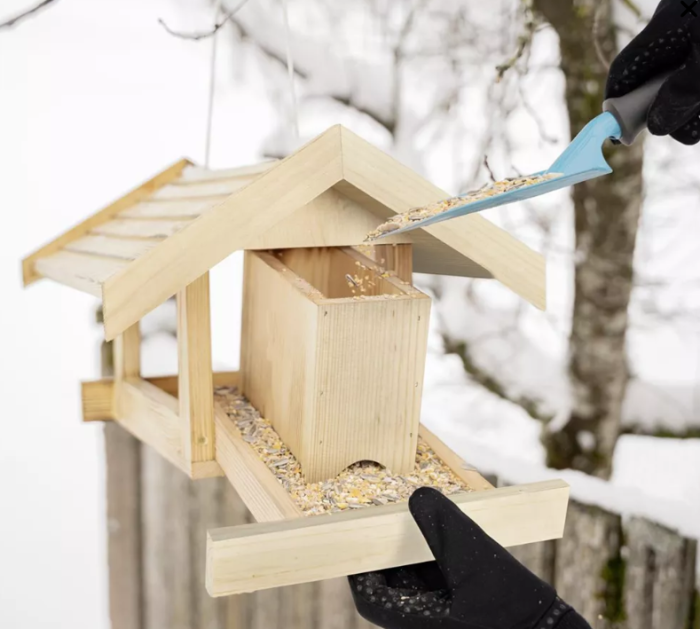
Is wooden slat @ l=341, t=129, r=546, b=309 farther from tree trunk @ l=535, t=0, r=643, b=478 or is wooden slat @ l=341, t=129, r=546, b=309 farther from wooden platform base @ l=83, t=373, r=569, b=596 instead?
tree trunk @ l=535, t=0, r=643, b=478

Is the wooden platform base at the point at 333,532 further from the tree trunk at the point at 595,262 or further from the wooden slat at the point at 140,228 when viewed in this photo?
the tree trunk at the point at 595,262

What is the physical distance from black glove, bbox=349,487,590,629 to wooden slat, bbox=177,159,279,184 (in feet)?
1.33

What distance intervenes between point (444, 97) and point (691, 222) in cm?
70

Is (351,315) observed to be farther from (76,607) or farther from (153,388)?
(76,607)

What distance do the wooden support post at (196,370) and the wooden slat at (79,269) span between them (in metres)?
0.10

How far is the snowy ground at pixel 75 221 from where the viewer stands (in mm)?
1803

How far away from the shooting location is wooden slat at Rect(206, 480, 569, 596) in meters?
0.68

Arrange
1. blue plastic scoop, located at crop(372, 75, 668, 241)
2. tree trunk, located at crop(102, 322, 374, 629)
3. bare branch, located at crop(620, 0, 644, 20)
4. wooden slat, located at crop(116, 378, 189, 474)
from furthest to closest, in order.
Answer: bare branch, located at crop(620, 0, 644, 20)
tree trunk, located at crop(102, 322, 374, 629)
wooden slat, located at crop(116, 378, 189, 474)
blue plastic scoop, located at crop(372, 75, 668, 241)

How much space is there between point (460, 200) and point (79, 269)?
573 millimetres

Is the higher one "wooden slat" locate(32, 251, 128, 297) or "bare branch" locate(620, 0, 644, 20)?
"bare branch" locate(620, 0, 644, 20)

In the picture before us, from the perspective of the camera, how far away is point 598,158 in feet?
2.24

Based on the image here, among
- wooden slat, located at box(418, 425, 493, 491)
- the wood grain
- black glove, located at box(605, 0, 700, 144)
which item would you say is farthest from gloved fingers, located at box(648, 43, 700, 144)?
wooden slat, located at box(418, 425, 493, 491)

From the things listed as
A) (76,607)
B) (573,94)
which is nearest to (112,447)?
(76,607)

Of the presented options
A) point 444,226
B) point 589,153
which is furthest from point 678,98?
point 444,226
